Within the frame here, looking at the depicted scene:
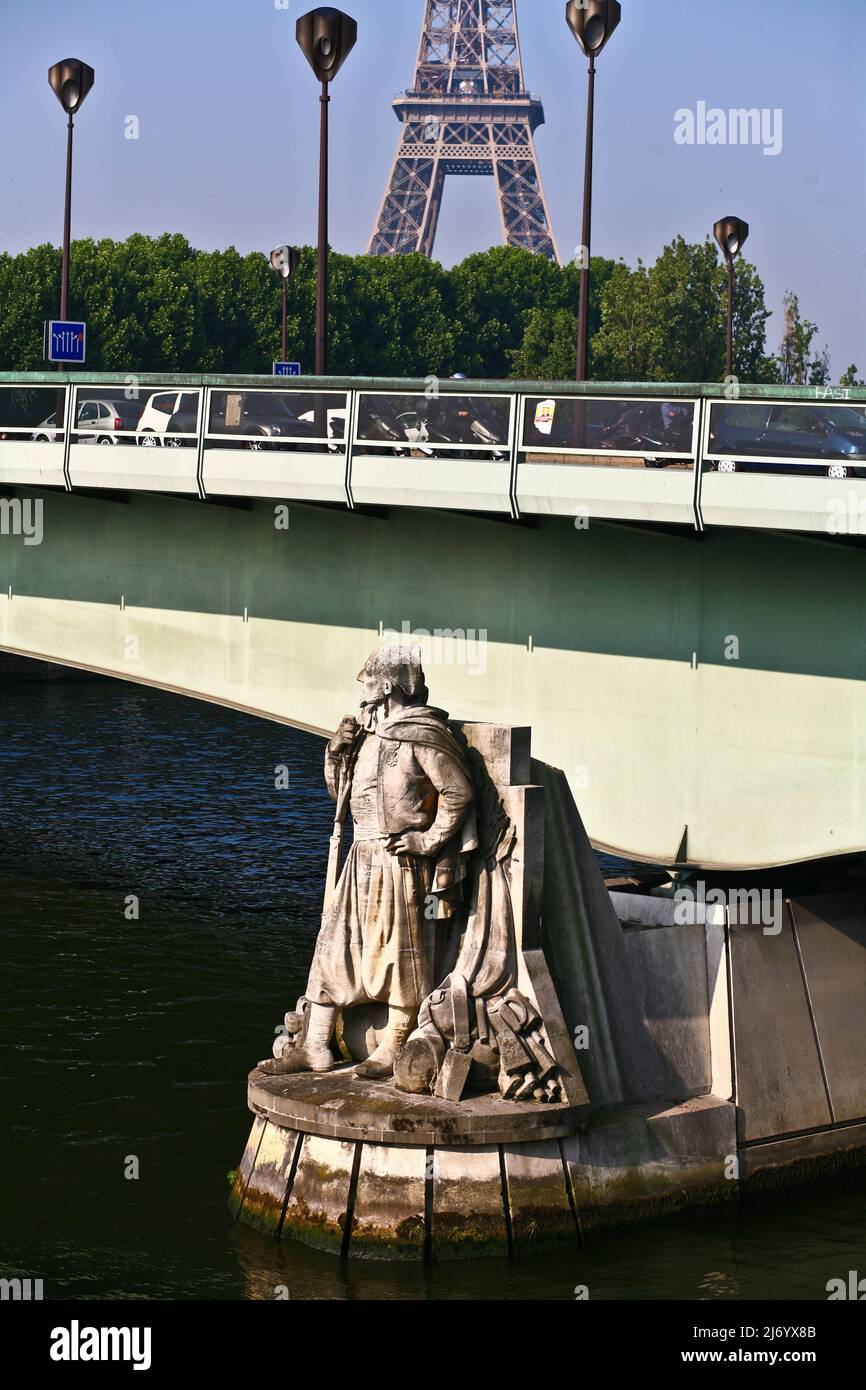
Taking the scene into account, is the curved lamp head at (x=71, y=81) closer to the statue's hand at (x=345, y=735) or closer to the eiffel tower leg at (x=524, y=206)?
the statue's hand at (x=345, y=735)

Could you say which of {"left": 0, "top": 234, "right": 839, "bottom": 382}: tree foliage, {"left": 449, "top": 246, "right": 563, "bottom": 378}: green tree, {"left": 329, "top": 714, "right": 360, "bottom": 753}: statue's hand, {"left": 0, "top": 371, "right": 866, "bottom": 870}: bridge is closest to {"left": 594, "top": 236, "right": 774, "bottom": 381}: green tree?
{"left": 0, "top": 234, "right": 839, "bottom": 382}: tree foliage

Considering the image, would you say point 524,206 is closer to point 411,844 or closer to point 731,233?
point 731,233

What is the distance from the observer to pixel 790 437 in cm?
1672

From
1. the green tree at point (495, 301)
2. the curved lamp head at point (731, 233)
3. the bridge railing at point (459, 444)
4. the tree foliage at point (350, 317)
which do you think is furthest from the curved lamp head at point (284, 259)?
the green tree at point (495, 301)

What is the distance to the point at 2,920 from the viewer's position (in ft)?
91.6

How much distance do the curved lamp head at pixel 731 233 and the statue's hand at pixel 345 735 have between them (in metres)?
27.2

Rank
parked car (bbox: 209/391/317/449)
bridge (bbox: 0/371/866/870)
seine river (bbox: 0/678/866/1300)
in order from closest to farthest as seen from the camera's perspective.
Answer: seine river (bbox: 0/678/866/1300) → bridge (bbox: 0/371/866/870) → parked car (bbox: 209/391/317/449)

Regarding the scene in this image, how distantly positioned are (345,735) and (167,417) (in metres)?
6.39

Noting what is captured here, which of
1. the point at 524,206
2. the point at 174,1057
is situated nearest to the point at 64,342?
the point at 174,1057

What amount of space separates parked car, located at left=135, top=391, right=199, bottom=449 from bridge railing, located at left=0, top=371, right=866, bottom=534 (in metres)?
0.02

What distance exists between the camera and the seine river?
1513cm

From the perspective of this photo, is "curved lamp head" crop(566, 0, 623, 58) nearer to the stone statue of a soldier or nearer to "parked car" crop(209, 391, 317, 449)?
"parked car" crop(209, 391, 317, 449)

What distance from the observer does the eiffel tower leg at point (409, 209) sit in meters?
153

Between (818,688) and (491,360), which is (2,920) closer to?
(818,688)
